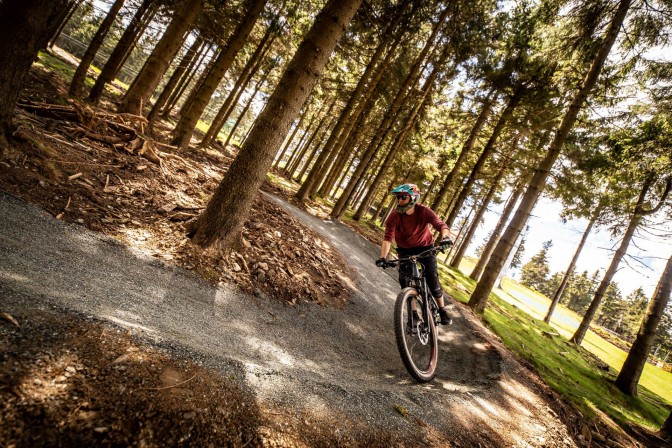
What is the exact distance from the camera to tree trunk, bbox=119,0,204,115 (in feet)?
30.1

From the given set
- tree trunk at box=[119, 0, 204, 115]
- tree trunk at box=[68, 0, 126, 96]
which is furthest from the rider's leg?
tree trunk at box=[68, 0, 126, 96]

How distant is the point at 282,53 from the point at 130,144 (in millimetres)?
19356

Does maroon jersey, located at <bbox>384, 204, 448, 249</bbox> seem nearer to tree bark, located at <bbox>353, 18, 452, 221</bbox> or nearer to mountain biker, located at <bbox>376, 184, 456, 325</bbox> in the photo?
mountain biker, located at <bbox>376, 184, 456, 325</bbox>

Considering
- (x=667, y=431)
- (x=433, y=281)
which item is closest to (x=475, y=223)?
(x=667, y=431)

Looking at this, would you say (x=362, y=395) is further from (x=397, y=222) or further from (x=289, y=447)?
(x=397, y=222)

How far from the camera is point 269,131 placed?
5.29 meters

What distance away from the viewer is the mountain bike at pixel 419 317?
5.00m

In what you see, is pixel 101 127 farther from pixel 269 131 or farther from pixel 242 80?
pixel 242 80

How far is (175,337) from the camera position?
3.02 metres

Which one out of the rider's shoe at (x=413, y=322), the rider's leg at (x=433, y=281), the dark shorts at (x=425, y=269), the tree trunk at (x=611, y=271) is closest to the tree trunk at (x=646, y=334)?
the tree trunk at (x=611, y=271)

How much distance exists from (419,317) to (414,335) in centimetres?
36

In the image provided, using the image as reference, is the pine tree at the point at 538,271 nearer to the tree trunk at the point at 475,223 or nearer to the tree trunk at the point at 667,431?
the tree trunk at the point at 475,223

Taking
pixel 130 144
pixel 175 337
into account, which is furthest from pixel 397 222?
pixel 130 144

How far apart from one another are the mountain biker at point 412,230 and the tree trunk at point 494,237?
55.8 ft
